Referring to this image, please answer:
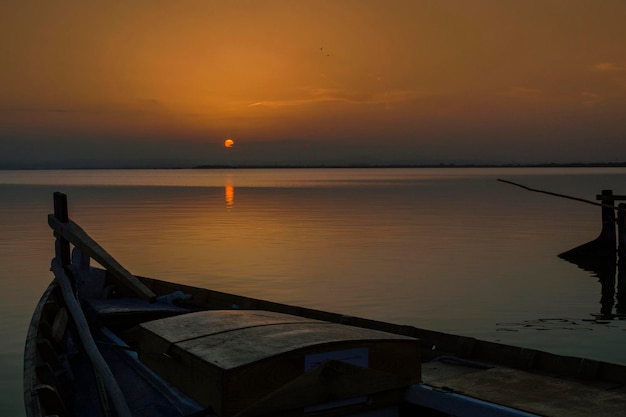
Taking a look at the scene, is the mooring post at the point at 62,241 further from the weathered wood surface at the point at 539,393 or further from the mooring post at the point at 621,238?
the mooring post at the point at 621,238

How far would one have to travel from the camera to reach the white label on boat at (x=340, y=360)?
5.82 meters

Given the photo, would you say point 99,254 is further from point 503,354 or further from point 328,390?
point 503,354

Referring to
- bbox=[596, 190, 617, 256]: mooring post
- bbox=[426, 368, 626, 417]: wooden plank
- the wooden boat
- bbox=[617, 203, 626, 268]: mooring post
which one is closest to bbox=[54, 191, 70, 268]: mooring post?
the wooden boat

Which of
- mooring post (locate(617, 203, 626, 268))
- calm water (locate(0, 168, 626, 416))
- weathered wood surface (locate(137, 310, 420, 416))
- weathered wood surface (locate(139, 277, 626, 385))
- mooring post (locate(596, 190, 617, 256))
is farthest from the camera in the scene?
mooring post (locate(596, 190, 617, 256))

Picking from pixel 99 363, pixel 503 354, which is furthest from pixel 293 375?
pixel 503 354

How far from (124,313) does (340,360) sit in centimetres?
795

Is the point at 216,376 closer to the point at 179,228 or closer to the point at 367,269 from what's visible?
the point at 367,269

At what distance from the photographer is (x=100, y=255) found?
9.09 metres

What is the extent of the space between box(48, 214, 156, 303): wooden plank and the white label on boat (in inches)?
94.9

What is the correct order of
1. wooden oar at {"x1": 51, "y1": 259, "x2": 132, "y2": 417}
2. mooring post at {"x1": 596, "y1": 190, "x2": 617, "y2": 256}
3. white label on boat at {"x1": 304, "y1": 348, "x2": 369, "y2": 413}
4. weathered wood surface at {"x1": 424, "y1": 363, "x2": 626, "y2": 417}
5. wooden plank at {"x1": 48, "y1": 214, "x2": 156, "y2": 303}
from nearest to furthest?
white label on boat at {"x1": 304, "y1": 348, "x2": 369, "y2": 413}
wooden oar at {"x1": 51, "y1": 259, "x2": 132, "y2": 417}
weathered wood surface at {"x1": 424, "y1": 363, "x2": 626, "y2": 417}
wooden plank at {"x1": 48, "y1": 214, "x2": 156, "y2": 303}
mooring post at {"x1": 596, "y1": 190, "x2": 617, "y2": 256}

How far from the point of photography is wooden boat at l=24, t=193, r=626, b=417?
18.6 feet

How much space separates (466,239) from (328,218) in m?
19.4

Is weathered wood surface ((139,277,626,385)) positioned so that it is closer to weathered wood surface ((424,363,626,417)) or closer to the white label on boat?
weathered wood surface ((424,363,626,417))

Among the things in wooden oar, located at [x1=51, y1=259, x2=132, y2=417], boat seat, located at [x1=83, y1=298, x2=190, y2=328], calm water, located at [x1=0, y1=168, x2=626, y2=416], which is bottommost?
calm water, located at [x1=0, y1=168, x2=626, y2=416]
